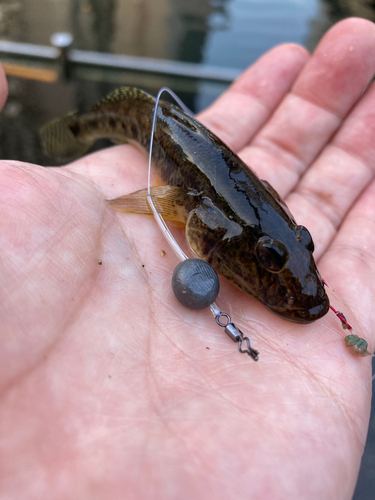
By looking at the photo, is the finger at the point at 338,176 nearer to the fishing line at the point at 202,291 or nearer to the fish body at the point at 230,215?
the fish body at the point at 230,215

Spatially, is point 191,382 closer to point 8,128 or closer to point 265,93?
point 265,93

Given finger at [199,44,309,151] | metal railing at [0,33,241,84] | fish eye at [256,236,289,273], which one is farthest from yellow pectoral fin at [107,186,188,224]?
metal railing at [0,33,241,84]

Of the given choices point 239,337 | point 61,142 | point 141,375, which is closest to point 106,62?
point 61,142

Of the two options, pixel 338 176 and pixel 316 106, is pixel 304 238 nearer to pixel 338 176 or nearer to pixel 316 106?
pixel 338 176

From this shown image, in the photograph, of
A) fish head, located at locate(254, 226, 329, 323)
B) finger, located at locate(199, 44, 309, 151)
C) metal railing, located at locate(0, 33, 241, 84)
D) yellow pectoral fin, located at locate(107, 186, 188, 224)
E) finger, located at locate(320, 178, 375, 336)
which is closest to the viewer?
fish head, located at locate(254, 226, 329, 323)

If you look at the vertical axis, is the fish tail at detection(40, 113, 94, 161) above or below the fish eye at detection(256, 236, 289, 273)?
below

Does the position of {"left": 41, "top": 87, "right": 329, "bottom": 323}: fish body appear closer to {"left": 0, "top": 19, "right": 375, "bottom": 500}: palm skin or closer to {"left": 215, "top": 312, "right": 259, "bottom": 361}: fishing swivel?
{"left": 0, "top": 19, "right": 375, "bottom": 500}: palm skin

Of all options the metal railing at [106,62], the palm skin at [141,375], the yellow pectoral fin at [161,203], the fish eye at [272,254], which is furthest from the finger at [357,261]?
the metal railing at [106,62]
